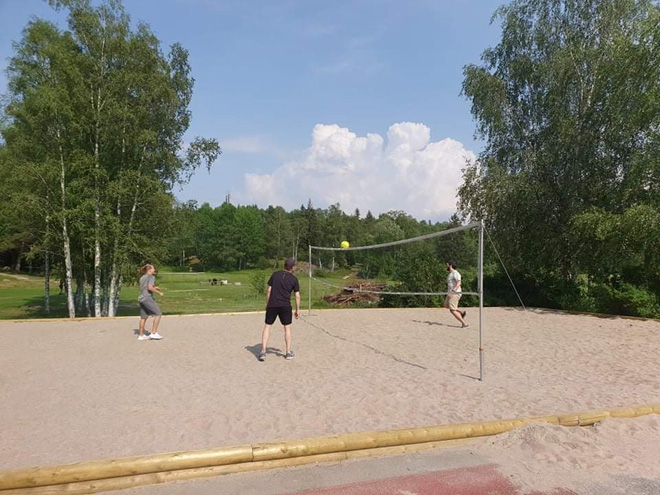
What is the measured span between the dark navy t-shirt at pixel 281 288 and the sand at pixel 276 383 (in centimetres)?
101

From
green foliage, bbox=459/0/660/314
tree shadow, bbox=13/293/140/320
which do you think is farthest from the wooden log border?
tree shadow, bbox=13/293/140/320

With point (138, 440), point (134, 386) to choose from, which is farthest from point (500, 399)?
point (134, 386)

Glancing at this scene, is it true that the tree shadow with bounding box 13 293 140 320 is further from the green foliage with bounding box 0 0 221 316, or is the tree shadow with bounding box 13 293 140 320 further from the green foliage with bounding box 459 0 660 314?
the green foliage with bounding box 459 0 660 314

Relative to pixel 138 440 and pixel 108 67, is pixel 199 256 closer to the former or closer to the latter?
pixel 108 67

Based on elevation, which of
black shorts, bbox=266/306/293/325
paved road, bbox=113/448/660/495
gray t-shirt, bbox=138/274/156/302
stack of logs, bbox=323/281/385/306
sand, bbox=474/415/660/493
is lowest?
paved road, bbox=113/448/660/495

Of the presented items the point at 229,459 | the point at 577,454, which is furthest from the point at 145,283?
the point at 577,454

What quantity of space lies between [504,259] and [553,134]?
16.9 ft

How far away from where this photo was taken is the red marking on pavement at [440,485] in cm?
320

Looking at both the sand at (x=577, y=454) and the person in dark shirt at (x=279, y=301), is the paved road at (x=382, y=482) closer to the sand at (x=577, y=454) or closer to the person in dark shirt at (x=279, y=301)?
the sand at (x=577, y=454)

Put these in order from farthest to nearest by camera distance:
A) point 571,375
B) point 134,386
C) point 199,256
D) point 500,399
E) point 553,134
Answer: point 199,256, point 553,134, point 571,375, point 134,386, point 500,399

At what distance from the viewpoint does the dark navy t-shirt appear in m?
7.34

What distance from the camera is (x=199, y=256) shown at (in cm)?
8069

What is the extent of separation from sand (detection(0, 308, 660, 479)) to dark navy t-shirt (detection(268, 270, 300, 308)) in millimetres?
1011

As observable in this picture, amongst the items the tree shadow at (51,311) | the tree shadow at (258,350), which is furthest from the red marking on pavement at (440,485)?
the tree shadow at (51,311)
